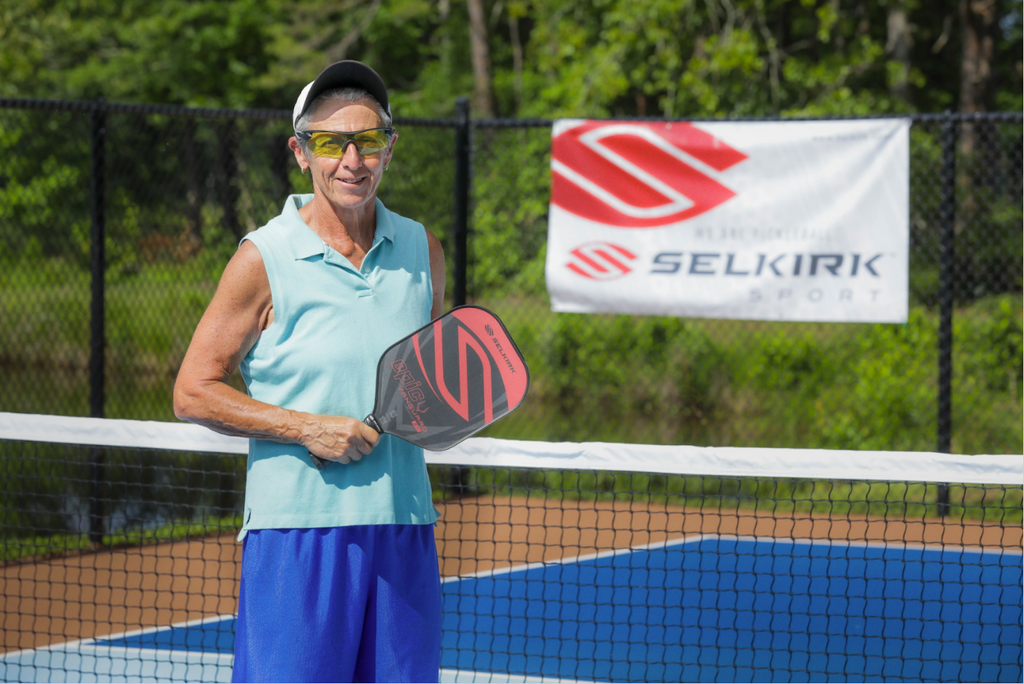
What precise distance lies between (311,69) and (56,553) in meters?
16.8

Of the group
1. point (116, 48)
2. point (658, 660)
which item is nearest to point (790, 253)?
point (658, 660)

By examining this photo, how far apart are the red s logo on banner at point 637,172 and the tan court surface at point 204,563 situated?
6.01 ft

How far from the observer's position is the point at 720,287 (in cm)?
605

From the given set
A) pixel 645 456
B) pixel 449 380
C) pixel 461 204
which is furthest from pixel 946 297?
pixel 449 380

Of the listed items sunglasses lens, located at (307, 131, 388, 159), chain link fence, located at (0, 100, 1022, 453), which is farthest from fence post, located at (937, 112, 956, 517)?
sunglasses lens, located at (307, 131, 388, 159)

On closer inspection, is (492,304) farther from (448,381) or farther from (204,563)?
(448,381)

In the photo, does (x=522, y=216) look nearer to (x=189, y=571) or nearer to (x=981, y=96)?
(x=189, y=571)

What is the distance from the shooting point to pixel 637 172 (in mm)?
6180

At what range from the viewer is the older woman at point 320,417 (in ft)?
6.50

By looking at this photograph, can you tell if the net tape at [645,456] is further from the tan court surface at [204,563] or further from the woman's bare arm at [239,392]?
the woman's bare arm at [239,392]

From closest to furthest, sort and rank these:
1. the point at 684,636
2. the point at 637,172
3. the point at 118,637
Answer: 1. the point at 118,637
2. the point at 684,636
3. the point at 637,172

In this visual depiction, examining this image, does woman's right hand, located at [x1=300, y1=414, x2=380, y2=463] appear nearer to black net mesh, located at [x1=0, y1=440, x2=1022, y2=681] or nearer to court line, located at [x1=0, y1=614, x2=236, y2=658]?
black net mesh, located at [x1=0, y1=440, x2=1022, y2=681]

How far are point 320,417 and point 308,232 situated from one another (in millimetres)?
379

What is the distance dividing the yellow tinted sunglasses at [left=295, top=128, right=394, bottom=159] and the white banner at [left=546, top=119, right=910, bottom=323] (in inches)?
164
